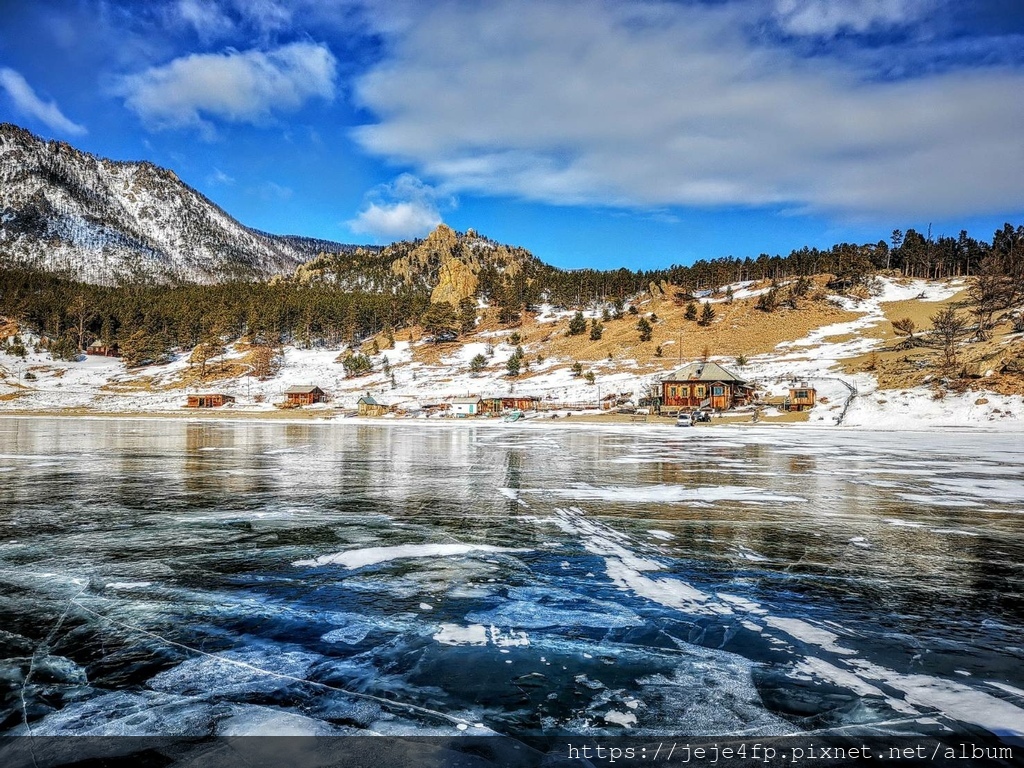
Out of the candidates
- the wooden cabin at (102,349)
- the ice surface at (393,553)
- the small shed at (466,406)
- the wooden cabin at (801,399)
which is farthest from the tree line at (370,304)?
the ice surface at (393,553)

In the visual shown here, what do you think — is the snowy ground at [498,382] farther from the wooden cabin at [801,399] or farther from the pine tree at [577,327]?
the pine tree at [577,327]

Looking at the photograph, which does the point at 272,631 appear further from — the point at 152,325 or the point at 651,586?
the point at 152,325

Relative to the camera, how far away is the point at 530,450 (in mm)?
30906

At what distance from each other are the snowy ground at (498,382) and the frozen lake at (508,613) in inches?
1796

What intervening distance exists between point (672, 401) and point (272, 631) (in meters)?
76.2

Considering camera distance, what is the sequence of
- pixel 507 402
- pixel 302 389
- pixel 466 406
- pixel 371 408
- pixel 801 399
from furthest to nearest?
pixel 302 389
pixel 466 406
pixel 507 402
pixel 371 408
pixel 801 399

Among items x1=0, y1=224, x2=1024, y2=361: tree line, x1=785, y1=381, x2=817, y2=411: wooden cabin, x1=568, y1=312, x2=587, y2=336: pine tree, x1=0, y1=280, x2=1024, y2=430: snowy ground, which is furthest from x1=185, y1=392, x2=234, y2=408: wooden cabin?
x1=785, y1=381, x2=817, y2=411: wooden cabin

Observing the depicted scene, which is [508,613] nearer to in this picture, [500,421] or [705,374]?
[500,421]

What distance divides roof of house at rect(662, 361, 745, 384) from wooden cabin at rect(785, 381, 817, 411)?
875 cm

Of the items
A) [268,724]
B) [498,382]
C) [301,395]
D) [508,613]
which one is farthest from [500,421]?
[268,724]

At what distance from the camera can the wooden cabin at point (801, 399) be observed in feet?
211

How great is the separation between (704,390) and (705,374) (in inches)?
83.4

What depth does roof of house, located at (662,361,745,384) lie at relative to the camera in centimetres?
7481

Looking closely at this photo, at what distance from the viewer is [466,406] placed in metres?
88.1
